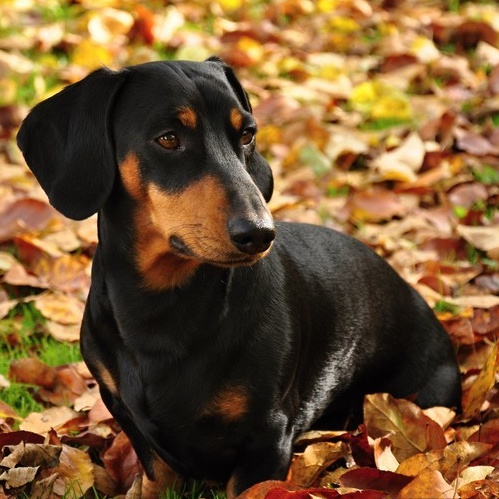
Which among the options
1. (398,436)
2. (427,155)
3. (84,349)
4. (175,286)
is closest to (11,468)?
(84,349)

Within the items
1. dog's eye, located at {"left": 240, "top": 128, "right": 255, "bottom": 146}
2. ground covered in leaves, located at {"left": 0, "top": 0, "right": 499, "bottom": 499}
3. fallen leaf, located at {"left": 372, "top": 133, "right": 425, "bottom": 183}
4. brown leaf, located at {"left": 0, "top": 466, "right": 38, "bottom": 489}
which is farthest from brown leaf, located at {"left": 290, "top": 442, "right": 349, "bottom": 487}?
fallen leaf, located at {"left": 372, "top": 133, "right": 425, "bottom": 183}

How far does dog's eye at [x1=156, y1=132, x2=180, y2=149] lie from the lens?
2789 mm

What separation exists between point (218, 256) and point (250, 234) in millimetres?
129

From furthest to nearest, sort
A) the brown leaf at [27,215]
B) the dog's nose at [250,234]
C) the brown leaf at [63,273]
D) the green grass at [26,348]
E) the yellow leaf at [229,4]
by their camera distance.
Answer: the yellow leaf at [229,4], the brown leaf at [27,215], the brown leaf at [63,273], the green grass at [26,348], the dog's nose at [250,234]

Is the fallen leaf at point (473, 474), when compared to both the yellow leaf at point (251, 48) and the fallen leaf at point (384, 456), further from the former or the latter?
the yellow leaf at point (251, 48)

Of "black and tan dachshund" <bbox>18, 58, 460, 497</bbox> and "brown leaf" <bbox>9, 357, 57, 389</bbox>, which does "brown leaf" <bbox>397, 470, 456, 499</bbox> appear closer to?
"black and tan dachshund" <bbox>18, 58, 460, 497</bbox>

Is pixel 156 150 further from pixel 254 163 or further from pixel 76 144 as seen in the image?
pixel 254 163

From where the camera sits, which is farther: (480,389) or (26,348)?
(26,348)

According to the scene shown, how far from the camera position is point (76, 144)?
9.54 feet

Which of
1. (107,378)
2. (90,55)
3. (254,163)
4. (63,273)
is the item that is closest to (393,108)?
(90,55)

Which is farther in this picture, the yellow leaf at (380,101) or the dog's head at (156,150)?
the yellow leaf at (380,101)

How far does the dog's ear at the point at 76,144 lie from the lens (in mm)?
2871

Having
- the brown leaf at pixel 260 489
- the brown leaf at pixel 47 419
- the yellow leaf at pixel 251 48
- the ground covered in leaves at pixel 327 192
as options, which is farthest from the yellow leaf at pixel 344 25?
the brown leaf at pixel 260 489

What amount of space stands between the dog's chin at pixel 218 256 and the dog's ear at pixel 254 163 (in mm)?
478
